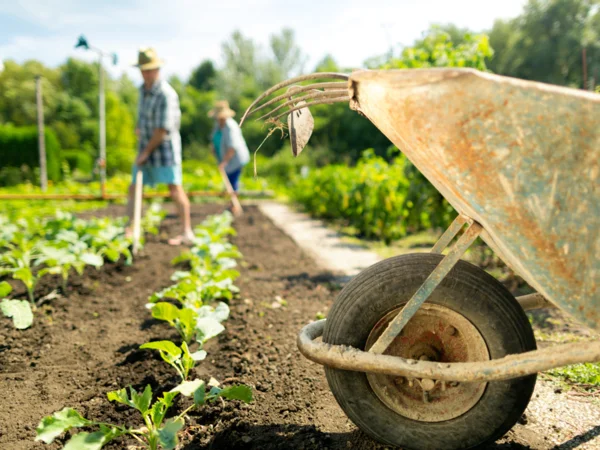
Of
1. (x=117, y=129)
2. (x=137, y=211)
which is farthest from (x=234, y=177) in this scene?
(x=117, y=129)

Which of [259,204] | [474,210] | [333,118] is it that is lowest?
[259,204]

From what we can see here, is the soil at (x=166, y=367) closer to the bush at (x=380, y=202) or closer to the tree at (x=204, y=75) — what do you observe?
the bush at (x=380, y=202)

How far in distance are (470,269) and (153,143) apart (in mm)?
3884

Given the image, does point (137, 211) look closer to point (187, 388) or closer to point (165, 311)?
point (165, 311)

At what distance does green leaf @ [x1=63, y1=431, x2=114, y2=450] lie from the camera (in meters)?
1.33

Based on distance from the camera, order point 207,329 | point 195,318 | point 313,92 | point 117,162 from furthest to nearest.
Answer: point 117,162 < point 195,318 < point 207,329 < point 313,92

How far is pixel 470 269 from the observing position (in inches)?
61.2

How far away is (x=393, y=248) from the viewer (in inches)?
214

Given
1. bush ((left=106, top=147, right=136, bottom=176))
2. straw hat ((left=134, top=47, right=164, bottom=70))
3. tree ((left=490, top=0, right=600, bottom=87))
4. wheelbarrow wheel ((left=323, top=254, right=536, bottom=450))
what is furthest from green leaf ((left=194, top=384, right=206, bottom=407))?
bush ((left=106, top=147, right=136, bottom=176))

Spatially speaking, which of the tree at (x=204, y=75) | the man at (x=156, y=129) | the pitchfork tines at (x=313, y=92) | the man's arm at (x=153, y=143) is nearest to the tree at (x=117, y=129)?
the tree at (x=204, y=75)

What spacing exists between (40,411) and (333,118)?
19.5 m

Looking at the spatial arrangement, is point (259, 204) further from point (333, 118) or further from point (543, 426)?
point (333, 118)

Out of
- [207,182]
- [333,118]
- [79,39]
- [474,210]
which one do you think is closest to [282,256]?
[474,210]

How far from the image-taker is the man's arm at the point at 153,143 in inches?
186
